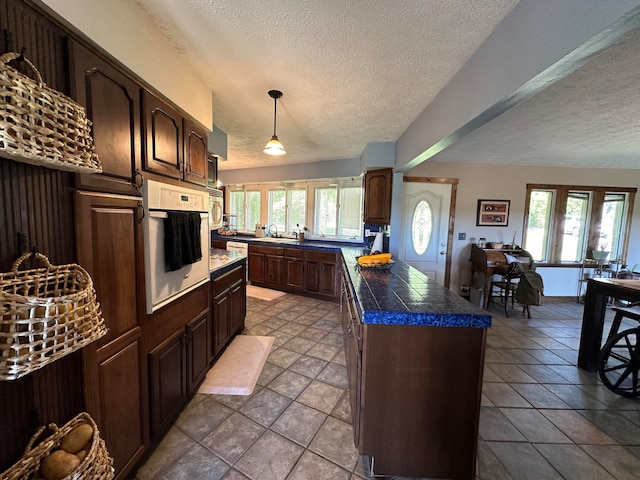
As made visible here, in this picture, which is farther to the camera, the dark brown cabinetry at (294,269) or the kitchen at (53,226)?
the dark brown cabinetry at (294,269)

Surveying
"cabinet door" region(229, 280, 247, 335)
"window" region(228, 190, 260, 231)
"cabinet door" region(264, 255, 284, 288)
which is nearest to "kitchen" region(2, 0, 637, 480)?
"cabinet door" region(229, 280, 247, 335)

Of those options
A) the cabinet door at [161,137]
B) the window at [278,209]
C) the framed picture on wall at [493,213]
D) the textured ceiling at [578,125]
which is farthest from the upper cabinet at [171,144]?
the framed picture on wall at [493,213]

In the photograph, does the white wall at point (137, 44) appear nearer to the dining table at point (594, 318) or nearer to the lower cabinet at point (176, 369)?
the lower cabinet at point (176, 369)

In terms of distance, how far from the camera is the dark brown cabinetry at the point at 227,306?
228 cm

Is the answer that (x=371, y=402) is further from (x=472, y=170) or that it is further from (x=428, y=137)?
(x=472, y=170)

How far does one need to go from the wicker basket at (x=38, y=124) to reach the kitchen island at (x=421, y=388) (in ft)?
4.31

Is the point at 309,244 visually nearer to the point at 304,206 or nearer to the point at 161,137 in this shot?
the point at 304,206

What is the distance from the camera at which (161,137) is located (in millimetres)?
1530

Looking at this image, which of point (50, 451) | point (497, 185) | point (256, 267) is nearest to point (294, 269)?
point (256, 267)

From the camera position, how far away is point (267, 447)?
1.56m

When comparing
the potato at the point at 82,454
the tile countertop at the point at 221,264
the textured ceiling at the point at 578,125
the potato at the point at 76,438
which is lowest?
the potato at the point at 82,454

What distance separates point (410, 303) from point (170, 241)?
4.76ft

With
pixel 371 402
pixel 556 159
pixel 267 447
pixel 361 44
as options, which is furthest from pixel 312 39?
pixel 556 159

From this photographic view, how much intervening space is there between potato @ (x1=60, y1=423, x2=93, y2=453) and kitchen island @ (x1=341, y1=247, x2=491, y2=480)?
117cm
